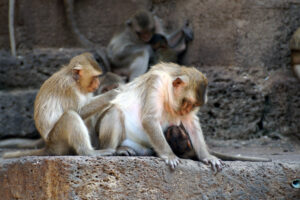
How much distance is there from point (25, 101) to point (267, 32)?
3.98 meters

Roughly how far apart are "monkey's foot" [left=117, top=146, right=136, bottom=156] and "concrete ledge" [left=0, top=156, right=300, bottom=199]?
0.42 m

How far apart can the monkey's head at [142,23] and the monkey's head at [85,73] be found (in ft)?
10.5

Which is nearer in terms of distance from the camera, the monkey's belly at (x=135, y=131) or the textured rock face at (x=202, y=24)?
the monkey's belly at (x=135, y=131)

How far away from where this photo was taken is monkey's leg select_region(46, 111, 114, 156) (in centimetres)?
503

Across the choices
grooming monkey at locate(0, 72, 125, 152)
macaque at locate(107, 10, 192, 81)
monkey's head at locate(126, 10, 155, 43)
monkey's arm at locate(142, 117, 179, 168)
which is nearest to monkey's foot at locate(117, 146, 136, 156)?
monkey's arm at locate(142, 117, 179, 168)

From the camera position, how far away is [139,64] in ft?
29.0

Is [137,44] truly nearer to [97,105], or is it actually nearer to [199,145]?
[97,105]

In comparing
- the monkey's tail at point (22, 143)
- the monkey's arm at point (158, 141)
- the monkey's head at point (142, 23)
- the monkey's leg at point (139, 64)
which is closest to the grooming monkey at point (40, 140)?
the monkey's tail at point (22, 143)

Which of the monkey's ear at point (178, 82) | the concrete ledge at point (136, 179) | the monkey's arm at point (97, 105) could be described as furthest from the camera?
the monkey's arm at point (97, 105)

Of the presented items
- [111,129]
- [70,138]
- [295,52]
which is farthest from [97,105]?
[295,52]

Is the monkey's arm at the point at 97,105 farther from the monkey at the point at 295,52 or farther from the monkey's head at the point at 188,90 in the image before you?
the monkey at the point at 295,52

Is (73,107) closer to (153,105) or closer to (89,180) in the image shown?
(153,105)

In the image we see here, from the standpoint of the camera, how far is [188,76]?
4.99 m

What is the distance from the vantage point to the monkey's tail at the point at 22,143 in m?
7.52
